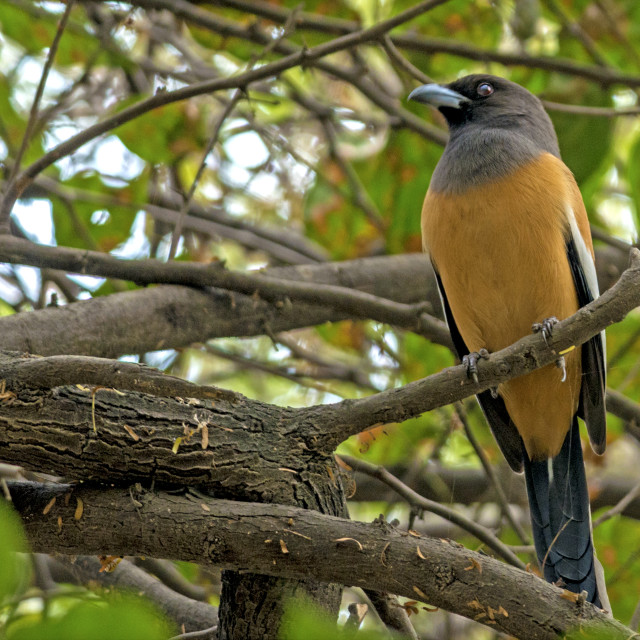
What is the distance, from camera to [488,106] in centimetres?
421

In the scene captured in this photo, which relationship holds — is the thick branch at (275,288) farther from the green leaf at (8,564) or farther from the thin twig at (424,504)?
the green leaf at (8,564)

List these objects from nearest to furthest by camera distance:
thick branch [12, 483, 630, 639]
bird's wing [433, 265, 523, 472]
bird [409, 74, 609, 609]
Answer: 1. thick branch [12, 483, 630, 639]
2. bird [409, 74, 609, 609]
3. bird's wing [433, 265, 523, 472]

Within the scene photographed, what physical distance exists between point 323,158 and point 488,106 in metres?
1.89

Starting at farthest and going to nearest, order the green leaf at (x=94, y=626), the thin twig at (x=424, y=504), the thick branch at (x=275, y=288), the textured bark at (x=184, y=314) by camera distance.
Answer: the thick branch at (x=275, y=288) → the textured bark at (x=184, y=314) → the thin twig at (x=424, y=504) → the green leaf at (x=94, y=626)

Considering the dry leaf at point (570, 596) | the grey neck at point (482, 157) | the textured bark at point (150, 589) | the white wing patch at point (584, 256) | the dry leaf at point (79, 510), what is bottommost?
the textured bark at point (150, 589)

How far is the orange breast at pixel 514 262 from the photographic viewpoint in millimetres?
3354

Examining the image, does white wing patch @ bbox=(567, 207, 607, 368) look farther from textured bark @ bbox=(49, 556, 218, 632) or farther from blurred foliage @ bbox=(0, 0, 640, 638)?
textured bark @ bbox=(49, 556, 218, 632)

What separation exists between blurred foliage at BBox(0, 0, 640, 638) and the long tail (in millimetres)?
366

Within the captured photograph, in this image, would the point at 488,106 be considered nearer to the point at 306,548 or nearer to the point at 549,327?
the point at 549,327

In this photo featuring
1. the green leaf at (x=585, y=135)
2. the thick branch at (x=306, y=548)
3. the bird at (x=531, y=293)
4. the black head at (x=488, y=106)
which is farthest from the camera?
the green leaf at (x=585, y=135)

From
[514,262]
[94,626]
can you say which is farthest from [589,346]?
[94,626]

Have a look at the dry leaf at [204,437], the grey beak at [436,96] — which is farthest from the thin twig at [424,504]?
the grey beak at [436,96]

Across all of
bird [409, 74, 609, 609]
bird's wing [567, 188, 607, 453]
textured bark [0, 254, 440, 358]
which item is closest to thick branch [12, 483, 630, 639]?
textured bark [0, 254, 440, 358]

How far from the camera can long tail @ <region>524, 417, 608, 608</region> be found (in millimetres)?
3176
